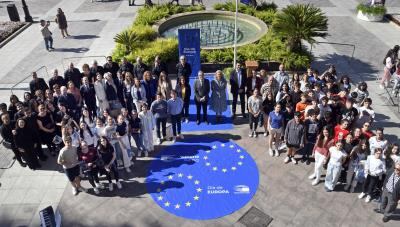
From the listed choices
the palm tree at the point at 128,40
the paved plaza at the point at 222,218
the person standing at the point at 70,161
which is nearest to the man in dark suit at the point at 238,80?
the paved plaza at the point at 222,218

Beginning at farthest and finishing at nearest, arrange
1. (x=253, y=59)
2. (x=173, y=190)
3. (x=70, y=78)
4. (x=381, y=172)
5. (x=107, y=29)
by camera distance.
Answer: (x=107, y=29) < (x=253, y=59) < (x=70, y=78) < (x=173, y=190) < (x=381, y=172)

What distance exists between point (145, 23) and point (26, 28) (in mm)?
8362

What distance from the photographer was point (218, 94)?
12.3 metres

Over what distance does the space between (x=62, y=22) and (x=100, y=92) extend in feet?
31.7

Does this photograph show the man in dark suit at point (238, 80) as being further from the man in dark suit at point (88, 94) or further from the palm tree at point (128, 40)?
the palm tree at point (128, 40)

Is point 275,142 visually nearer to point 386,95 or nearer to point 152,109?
point 152,109

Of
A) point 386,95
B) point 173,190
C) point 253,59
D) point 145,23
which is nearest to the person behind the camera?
point 173,190

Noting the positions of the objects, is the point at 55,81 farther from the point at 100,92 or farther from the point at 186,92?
the point at 186,92

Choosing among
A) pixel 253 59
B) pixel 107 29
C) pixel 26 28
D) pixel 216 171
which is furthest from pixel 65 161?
pixel 26 28

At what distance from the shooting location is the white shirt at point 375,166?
8852 mm

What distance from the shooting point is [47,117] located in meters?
10.7

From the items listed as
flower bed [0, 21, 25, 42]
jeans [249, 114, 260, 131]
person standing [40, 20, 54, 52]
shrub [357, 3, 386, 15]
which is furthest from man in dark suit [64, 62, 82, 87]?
shrub [357, 3, 386, 15]

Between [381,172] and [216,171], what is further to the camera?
[216,171]

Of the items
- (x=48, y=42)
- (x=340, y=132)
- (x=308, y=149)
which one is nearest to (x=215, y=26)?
(x=48, y=42)
